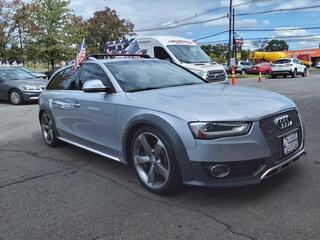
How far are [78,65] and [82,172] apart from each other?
177 centimetres

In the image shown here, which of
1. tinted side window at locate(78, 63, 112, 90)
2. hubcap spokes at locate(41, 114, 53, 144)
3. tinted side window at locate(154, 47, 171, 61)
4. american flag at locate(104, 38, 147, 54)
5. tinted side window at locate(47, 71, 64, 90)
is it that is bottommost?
hubcap spokes at locate(41, 114, 53, 144)

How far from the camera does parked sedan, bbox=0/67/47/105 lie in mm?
15109

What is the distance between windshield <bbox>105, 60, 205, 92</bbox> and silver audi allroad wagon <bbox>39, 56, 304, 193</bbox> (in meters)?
0.01

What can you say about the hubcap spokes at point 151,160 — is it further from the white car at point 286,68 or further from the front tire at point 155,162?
the white car at point 286,68

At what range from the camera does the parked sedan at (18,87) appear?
15.1 meters

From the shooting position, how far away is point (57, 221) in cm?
398

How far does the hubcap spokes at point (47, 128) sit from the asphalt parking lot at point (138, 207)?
48.0 inches

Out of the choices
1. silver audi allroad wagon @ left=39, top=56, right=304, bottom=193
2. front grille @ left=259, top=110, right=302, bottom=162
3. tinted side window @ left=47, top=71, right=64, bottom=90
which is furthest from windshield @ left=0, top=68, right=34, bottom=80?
front grille @ left=259, top=110, right=302, bottom=162

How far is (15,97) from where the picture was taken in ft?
50.4

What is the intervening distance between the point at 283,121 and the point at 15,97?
13.0 metres

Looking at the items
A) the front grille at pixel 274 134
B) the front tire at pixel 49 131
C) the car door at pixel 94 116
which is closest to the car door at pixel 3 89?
the front tire at pixel 49 131

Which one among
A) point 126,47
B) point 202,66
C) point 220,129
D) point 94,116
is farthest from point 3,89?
point 220,129

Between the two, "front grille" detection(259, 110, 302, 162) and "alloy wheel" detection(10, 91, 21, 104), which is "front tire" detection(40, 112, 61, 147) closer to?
"front grille" detection(259, 110, 302, 162)

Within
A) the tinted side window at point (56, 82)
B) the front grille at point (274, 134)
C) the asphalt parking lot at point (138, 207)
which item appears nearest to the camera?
the asphalt parking lot at point (138, 207)
